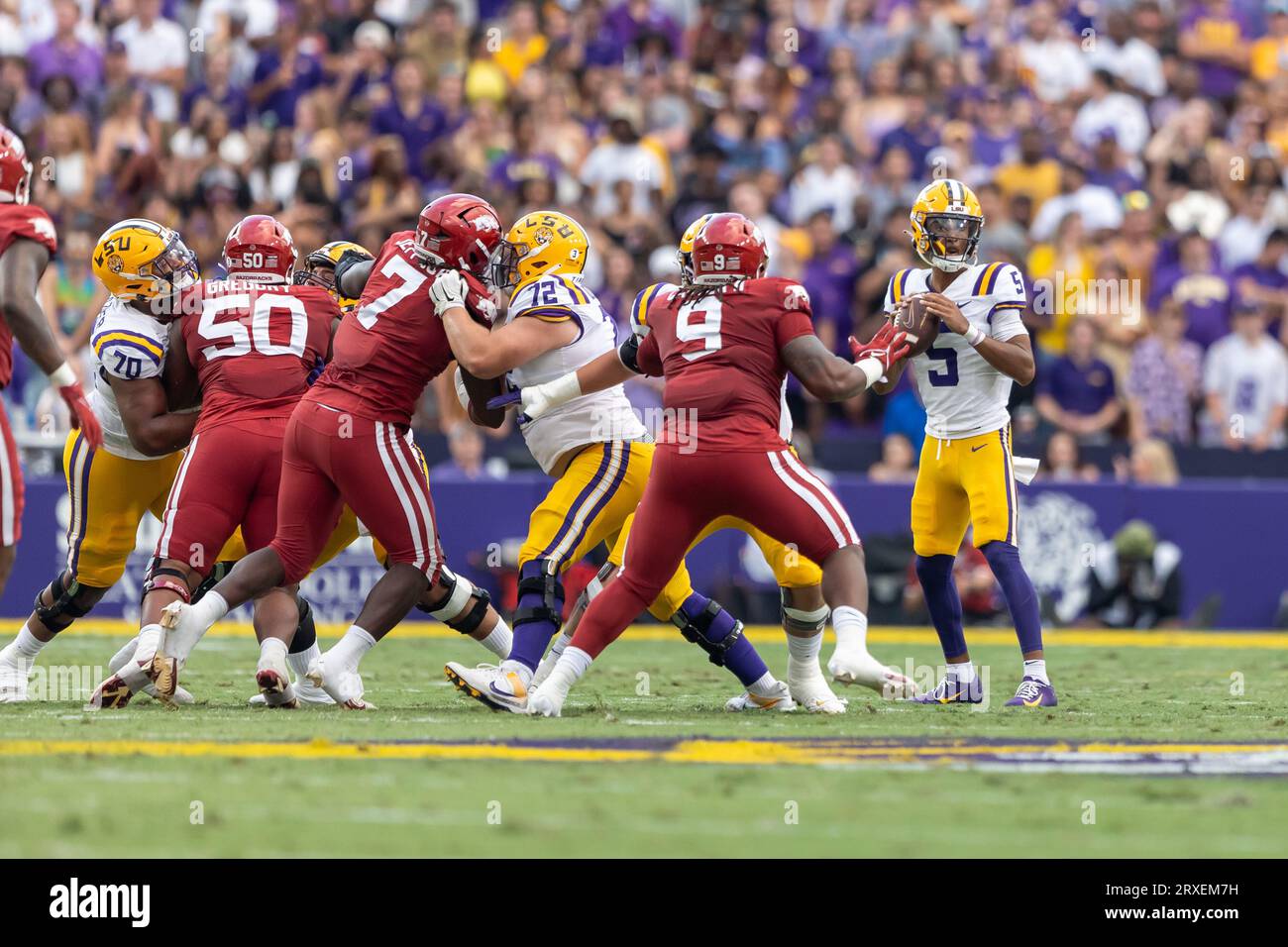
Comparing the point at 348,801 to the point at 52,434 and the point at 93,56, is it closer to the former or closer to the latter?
the point at 52,434

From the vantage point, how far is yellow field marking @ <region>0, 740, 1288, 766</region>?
6.44 m

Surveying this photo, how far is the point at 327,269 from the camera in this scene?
31.1 feet

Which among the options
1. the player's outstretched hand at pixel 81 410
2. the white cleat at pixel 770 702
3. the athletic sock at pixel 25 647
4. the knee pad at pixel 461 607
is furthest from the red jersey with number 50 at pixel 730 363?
the athletic sock at pixel 25 647

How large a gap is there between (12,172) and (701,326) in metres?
Result: 2.70

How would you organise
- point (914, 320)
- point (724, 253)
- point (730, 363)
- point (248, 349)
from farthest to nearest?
point (914, 320) < point (248, 349) < point (724, 253) < point (730, 363)

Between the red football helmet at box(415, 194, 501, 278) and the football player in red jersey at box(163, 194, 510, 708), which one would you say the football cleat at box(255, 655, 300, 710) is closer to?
the football player in red jersey at box(163, 194, 510, 708)

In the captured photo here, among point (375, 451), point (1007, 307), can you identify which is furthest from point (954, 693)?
point (375, 451)

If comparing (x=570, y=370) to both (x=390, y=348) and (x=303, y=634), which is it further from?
(x=303, y=634)

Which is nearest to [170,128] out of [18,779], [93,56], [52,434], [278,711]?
[93,56]

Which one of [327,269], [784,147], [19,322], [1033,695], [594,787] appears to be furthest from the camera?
[784,147]

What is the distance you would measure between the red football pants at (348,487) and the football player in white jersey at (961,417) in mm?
2228

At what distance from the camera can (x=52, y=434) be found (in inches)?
551

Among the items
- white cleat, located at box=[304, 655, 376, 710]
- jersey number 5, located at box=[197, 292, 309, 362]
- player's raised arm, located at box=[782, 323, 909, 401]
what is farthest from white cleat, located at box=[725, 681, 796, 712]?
jersey number 5, located at box=[197, 292, 309, 362]

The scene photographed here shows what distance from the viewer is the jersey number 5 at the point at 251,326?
330 inches
